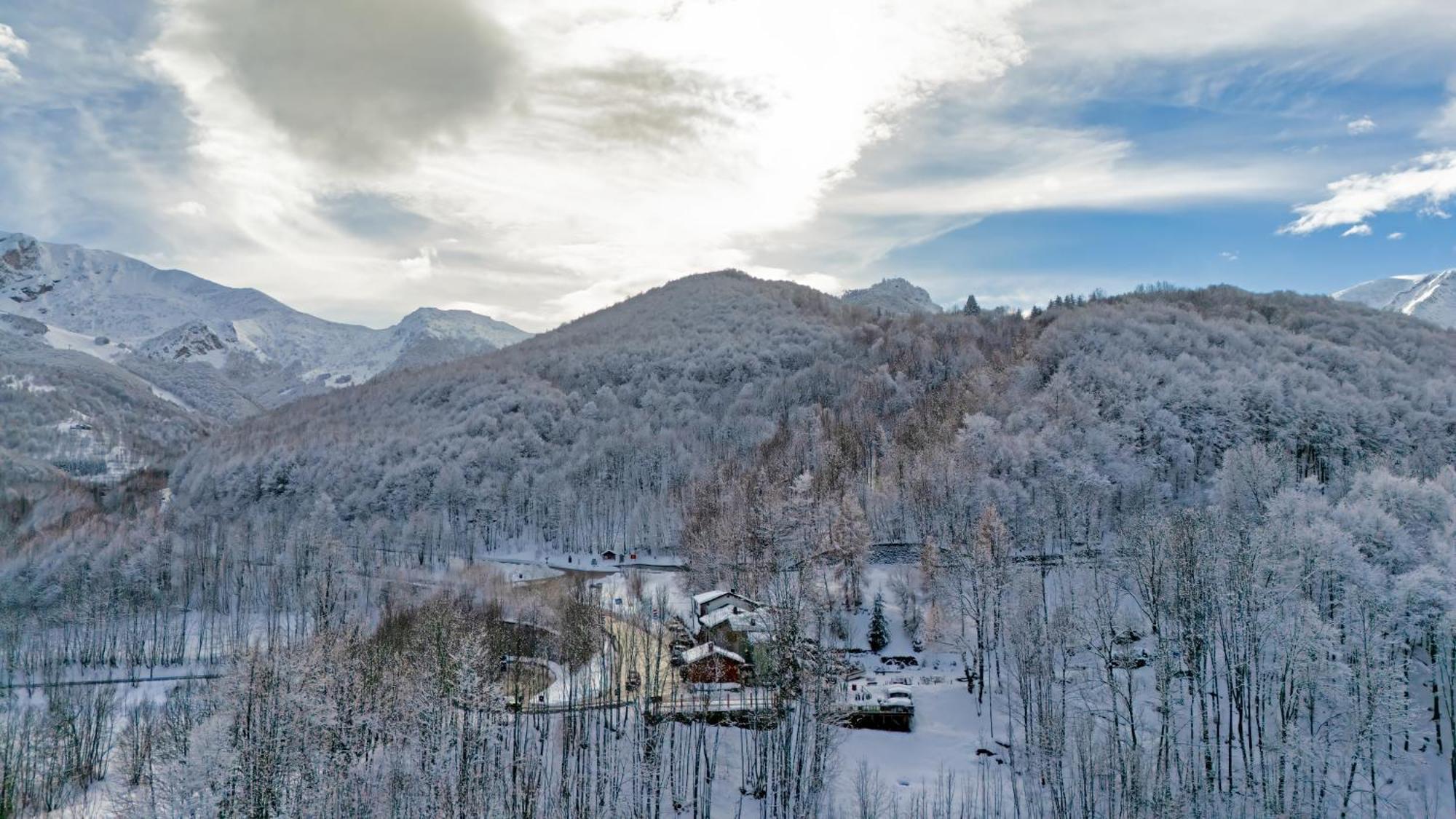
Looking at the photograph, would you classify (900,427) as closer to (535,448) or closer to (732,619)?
(732,619)

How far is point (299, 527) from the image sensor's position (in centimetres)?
11950

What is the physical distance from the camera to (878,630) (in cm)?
6956

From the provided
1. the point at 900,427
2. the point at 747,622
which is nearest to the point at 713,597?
the point at 747,622

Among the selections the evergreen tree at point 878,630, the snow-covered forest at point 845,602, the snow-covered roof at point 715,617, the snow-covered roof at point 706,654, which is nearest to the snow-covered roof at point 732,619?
the snow-covered roof at point 715,617

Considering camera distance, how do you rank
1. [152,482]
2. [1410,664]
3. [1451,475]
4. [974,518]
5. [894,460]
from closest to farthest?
[1410,664] < [1451,475] < [974,518] < [894,460] < [152,482]

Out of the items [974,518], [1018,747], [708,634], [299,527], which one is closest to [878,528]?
[974,518]

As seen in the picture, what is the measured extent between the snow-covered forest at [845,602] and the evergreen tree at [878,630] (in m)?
0.39

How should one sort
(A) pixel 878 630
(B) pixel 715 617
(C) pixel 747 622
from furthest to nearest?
(A) pixel 878 630 < (B) pixel 715 617 < (C) pixel 747 622

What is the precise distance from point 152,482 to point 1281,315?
10547 inches

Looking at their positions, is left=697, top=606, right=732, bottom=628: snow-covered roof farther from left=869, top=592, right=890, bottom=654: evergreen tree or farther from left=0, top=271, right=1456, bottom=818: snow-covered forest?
left=869, top=592, right=890, bottom=654: evergreen tree

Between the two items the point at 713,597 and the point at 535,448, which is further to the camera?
the point at 535,448

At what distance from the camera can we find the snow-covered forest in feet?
148

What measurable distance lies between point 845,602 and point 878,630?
5846 millimetres

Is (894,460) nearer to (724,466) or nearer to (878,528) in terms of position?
(878,528)
